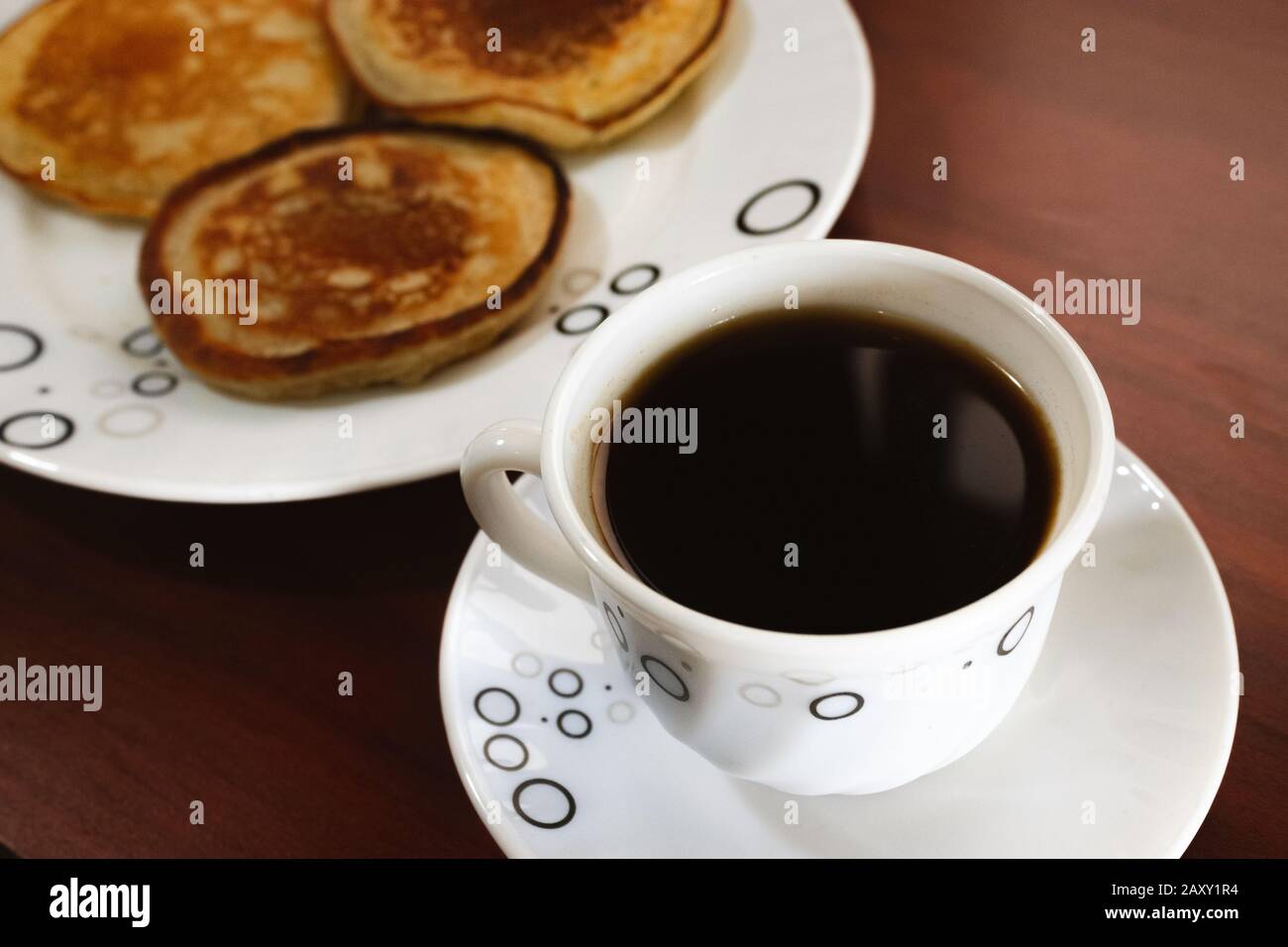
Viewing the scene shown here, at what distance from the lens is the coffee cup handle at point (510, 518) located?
0.59 meters

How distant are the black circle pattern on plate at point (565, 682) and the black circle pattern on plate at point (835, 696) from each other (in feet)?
0.65

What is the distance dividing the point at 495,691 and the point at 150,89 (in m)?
0.83

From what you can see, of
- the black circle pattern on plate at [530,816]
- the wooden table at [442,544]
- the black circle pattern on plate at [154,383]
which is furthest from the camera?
the black circle pattern on plate at [154,383]

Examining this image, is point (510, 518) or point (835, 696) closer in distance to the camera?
point (835, 696)

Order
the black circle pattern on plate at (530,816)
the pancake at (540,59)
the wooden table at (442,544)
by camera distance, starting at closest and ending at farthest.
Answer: the black circle pattern on plate at (530,816)
the wooden table at (442,544)
the pancake at (540,59)

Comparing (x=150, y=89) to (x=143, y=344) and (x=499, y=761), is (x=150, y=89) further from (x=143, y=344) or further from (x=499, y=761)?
(x=499, y=761)

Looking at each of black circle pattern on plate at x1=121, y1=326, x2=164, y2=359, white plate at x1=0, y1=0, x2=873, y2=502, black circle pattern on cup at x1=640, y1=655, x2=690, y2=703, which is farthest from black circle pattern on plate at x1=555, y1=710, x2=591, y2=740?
black circle pattern on plate at x1=121, y1=326, x2=164, y2=359

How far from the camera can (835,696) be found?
20.1 inches

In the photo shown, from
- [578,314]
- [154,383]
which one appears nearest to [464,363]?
[578,314]

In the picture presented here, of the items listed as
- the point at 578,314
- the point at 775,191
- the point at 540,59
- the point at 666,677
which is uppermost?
the point at 540,59

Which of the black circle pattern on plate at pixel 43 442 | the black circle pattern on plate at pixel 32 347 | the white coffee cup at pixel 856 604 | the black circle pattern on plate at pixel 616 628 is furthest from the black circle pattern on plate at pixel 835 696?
the black circle pattern on plate at pixel 32 347

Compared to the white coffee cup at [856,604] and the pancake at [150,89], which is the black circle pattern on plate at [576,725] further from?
the pancake at [150,89]
